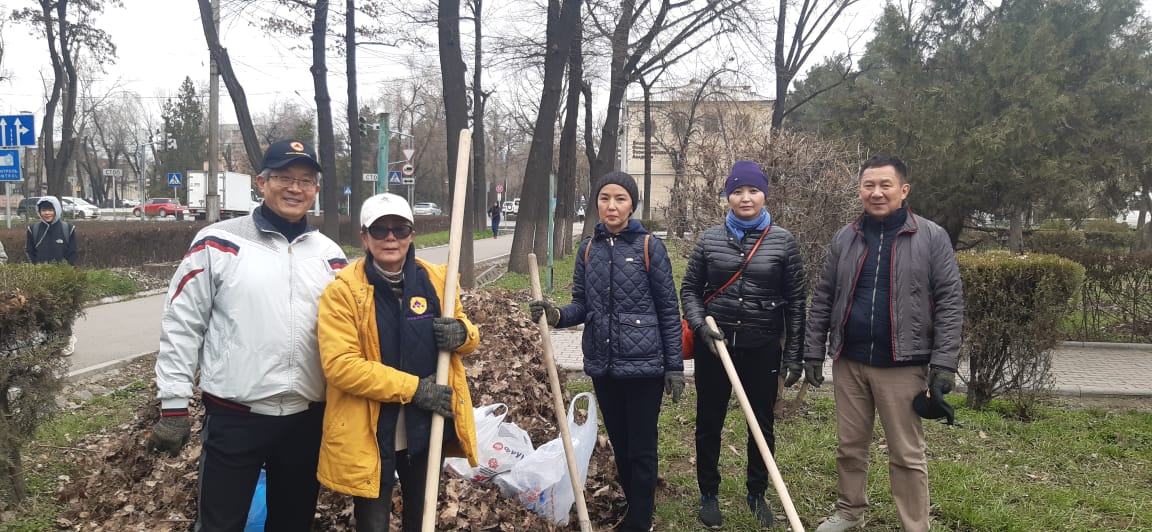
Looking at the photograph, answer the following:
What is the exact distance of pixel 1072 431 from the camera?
18.2ft

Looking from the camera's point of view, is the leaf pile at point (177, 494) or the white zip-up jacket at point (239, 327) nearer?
the white zip-up jacket at point (239, 327)

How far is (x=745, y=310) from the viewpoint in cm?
379

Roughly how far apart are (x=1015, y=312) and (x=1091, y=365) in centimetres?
349

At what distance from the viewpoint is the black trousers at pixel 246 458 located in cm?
254

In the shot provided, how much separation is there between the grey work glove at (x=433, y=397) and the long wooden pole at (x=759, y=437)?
1.39 metres

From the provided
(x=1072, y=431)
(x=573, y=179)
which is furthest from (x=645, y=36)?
(x=1072, y=431)

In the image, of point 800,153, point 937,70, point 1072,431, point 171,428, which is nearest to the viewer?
point 171,428

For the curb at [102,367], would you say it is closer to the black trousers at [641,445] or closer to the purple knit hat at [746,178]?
the black trousers at [641,445]

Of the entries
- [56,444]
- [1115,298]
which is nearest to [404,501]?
[56,444]

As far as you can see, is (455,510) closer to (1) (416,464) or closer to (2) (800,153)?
(1) (416,464)

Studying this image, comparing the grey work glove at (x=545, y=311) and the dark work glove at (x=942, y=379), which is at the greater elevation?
the grey work glove at (x=545, y=311)

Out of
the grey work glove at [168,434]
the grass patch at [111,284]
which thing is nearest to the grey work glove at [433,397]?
the grey work glove at [168,434]

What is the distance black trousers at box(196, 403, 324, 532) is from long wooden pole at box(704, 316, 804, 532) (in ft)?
6.04

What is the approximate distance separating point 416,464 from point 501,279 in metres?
11.1
